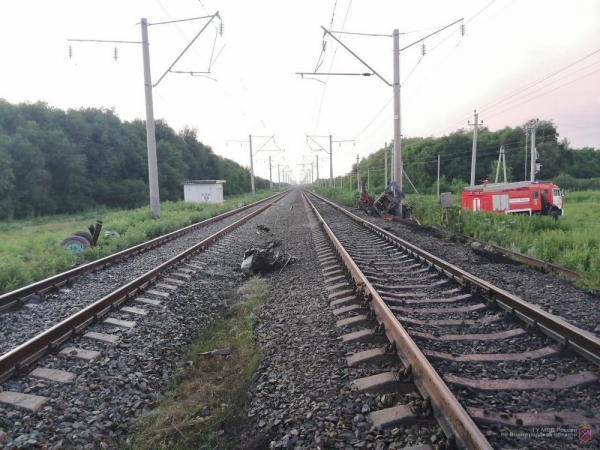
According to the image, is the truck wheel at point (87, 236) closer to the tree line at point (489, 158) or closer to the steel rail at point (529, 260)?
the steel rail at point (529, 260)

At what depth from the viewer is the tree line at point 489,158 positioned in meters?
61.8

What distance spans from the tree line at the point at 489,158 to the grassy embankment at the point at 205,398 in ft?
180

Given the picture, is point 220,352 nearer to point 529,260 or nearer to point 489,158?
point 529,260

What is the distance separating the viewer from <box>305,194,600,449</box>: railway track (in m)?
2.51

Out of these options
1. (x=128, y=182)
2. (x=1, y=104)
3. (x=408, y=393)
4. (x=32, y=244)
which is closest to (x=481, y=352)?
(x=408, y=393)

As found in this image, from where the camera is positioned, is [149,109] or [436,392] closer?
[436,392]

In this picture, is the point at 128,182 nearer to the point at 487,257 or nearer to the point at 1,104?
the point at 1,104

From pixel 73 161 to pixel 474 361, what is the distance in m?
41.3

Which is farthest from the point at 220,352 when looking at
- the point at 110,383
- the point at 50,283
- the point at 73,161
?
the point at 73,161

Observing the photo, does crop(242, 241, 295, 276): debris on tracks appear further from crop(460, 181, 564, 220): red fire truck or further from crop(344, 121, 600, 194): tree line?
crop(344, 121, 600, 194): tree line

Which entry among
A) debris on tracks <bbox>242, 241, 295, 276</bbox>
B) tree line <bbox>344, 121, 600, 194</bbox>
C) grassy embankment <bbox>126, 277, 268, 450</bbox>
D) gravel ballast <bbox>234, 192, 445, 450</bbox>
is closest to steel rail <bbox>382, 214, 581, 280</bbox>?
gravel ballast <bbox>234, 192, 445, 450</bbox>

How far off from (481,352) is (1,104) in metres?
41.8

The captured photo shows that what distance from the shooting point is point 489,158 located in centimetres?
6850

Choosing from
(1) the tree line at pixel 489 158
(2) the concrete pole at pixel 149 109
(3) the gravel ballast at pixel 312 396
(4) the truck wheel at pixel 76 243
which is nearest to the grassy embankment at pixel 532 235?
(3) the gravel ballast at pixel 312 396
